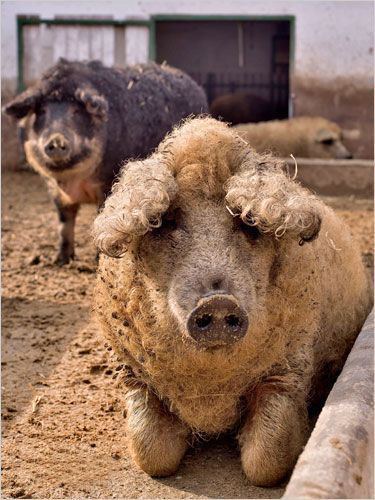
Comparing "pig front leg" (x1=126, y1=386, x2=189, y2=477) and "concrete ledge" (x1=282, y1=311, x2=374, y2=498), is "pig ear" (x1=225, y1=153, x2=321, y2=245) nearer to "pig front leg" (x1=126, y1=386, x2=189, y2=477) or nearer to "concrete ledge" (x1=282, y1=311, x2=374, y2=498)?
"concrete ledge" (x1=282, y1=311, x2=374, y2=498)

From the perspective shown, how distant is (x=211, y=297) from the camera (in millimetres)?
2902

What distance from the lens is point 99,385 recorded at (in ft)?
14.5

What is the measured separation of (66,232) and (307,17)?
5732mm

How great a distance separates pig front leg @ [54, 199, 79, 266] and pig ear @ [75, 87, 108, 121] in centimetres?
79

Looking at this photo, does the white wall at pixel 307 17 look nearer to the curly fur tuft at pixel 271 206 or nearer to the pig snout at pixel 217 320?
the curly fur tuft at pixel 271 206

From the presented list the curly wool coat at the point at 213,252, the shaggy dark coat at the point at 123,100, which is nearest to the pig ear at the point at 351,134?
the shaggy dark coat at the point at 123,100

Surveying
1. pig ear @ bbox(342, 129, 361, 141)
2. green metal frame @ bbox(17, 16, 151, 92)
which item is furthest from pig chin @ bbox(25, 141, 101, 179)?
pig ear @ bbox(342, 129, 361, 141)

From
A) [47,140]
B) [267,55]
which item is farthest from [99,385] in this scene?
[267,55]

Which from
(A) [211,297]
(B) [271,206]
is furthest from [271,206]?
(A) [211,297]

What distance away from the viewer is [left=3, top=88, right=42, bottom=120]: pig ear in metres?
7.09

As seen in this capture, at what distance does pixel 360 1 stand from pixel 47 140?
234 inches

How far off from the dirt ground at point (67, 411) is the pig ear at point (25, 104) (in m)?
1.21

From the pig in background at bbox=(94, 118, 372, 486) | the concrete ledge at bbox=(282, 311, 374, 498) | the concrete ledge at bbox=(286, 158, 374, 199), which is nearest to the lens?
the concrete ledge at bbox=(282, 311, 374, 498)

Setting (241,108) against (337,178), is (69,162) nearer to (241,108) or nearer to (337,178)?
(337,178)
